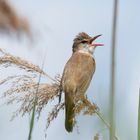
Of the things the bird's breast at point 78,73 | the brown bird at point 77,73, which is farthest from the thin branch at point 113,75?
the bird's breast at point 78,73

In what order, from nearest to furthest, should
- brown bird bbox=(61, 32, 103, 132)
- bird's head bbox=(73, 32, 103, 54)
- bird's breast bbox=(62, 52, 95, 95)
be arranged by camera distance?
brown bird bbox=(61, 32, 103, 132) < bird's breast bbox=(62, 52, 95, 95) < bird's head bbox=(73, 32, 103, 54)

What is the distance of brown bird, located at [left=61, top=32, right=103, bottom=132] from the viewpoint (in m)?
3.43

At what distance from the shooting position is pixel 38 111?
2.50 metres

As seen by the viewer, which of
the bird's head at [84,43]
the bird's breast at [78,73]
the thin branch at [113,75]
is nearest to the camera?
the thin branch at [113,75]

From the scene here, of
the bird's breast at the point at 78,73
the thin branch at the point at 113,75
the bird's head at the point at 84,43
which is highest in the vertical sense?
the bird's head at the point at 84,43

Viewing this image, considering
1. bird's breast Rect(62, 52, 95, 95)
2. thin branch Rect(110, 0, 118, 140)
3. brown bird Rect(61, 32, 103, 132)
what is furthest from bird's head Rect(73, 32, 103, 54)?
thin branch Rect(110, 0, 118, 140)

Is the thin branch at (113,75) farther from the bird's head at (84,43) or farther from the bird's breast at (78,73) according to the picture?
the bird's head at (84,43)

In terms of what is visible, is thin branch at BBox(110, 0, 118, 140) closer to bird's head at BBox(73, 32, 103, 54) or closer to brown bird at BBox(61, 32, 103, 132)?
brown bird at BBox(61, 32, 103, 132)

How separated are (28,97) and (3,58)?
13.1 inches

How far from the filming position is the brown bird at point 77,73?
11.2ft

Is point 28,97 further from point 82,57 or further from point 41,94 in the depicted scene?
point 82,57

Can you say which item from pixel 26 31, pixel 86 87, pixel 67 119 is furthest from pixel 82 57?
pixel 26 31

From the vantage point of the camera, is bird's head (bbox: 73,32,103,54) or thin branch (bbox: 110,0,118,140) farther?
bird's head (bbox: 73,32,103,54)

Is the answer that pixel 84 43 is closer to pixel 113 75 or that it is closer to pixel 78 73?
pixel 78 73
